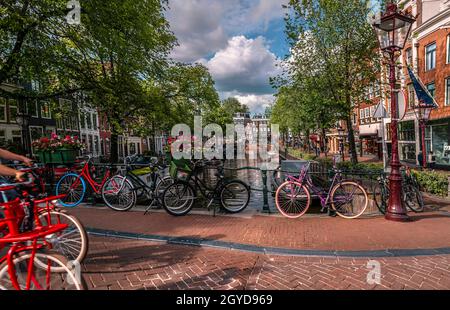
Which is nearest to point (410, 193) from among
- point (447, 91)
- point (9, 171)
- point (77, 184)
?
point (9, 171)

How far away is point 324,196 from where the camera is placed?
6.06 meters

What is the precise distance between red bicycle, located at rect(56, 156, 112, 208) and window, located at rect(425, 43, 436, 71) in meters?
24.0

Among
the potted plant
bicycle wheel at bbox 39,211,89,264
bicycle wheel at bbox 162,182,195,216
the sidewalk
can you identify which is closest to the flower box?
the potted plant

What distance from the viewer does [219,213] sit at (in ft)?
20.6

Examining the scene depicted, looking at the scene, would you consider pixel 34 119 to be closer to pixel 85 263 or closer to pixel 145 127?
pixel 145 127

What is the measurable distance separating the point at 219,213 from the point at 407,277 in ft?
12.7

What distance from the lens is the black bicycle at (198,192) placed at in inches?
237

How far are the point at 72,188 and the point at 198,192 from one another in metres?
3.39

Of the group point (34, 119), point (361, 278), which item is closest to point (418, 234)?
point (361, 278)

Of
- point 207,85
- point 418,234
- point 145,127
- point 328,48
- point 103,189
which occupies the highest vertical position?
point 328,48

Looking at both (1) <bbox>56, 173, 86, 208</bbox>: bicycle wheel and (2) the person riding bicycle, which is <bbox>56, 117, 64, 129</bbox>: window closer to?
(1) <bbox>56, 173, 86, 208</bbox>: bicycle wheel

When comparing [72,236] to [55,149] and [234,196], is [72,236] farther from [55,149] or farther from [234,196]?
[55,149]

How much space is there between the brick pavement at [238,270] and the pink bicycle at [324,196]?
200 cm

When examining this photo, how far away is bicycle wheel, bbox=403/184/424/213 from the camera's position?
254 inches
